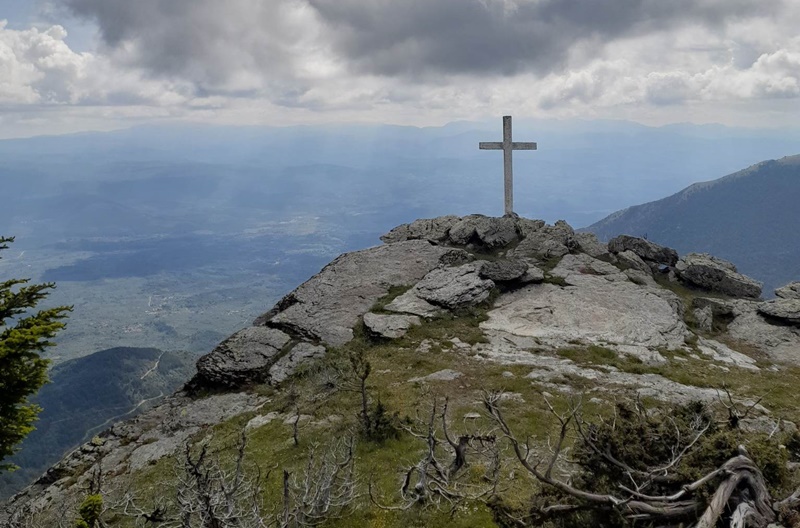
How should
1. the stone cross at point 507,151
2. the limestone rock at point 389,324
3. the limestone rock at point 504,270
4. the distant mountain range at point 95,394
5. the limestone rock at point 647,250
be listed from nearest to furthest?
the limestone rock at point 389,324 < the limestone rock at point 504,270 < the limestone rock at point 647,250 < the stone cross at point 507,151 < the distant mountain range at point 95,394

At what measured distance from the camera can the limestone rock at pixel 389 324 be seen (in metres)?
22.1

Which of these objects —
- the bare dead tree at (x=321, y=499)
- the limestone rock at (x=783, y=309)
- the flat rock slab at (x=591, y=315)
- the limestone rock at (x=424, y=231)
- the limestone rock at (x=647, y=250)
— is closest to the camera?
the bare dead tree at (x=321, y=499)

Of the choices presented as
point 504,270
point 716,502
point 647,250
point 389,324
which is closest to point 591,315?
point 504,270

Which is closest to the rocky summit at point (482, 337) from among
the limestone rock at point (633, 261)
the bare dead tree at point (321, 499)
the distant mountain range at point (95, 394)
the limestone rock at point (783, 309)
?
the limestone rock at point (783, 309)

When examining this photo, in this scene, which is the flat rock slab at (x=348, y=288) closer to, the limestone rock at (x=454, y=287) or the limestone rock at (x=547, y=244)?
the limestone rock at (x=454, y=287)

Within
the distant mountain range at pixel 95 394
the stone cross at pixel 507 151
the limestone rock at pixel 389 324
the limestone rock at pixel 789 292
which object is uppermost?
the stone cross at pixel 507 151

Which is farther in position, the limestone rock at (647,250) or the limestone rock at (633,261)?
the limestone rock at (647,250)

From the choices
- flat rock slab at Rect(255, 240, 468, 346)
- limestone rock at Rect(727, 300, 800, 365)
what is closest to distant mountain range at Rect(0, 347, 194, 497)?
flat rock slab at Rect(255, 240, 468, 346)

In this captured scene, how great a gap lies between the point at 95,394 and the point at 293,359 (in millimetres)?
182547

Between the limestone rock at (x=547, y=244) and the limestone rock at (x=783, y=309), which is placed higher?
the limestone rock at (x=547, y=244)

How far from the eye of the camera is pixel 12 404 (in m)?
11.8

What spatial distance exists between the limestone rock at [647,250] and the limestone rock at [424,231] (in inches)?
401

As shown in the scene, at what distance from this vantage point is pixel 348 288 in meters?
26.2

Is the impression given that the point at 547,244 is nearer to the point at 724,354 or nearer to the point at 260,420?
the point at 724,354
